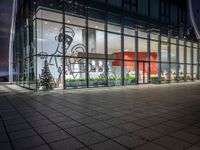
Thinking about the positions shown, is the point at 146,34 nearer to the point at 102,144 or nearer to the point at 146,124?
the point at 146,124

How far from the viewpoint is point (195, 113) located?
5.18 m

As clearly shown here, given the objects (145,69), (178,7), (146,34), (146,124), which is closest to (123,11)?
(146,34)

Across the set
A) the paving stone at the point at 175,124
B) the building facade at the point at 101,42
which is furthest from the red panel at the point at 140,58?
the paving stone at the point at 175,124

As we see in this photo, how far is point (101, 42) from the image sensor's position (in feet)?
46.7

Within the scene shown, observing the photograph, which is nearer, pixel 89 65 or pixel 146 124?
pixel 146 124

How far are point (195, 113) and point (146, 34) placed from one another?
13.1 metres

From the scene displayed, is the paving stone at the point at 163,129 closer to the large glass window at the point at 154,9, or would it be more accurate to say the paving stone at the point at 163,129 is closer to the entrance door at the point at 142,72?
the entrance door at the point at 142,72

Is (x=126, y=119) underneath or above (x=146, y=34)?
underneath

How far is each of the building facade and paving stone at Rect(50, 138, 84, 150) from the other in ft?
29.6

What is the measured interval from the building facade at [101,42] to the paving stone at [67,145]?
355 inches

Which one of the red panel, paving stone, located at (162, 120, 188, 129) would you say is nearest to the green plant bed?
the red panel

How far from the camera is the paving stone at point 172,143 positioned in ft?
9.36

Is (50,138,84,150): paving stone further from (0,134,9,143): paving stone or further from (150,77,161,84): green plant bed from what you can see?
(150,77,161,84): green plant bed

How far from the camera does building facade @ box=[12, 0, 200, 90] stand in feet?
39.4
